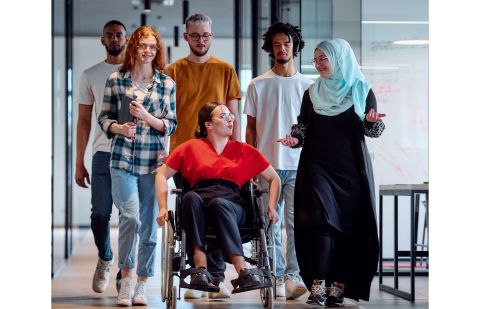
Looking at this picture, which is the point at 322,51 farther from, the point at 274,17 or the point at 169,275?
the point at 274,17

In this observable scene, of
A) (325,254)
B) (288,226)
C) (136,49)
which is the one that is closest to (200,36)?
(136,49)

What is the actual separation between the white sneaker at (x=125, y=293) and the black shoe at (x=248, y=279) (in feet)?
2.62

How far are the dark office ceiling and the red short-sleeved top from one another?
654 centimetres

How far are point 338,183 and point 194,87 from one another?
88 cm

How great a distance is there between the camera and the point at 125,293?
4789 millimetres

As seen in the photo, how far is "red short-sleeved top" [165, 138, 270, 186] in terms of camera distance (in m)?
4.52

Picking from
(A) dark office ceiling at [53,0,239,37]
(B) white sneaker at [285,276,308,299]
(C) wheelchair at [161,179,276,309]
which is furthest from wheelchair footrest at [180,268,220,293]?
(A) dark office ceiling at [53,0,239,37]

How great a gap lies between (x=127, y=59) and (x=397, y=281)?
75.6 inches

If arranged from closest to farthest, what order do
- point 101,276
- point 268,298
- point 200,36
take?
point 268,298, point 200,36, point 101,276

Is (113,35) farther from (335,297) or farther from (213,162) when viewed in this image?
(335,297)
